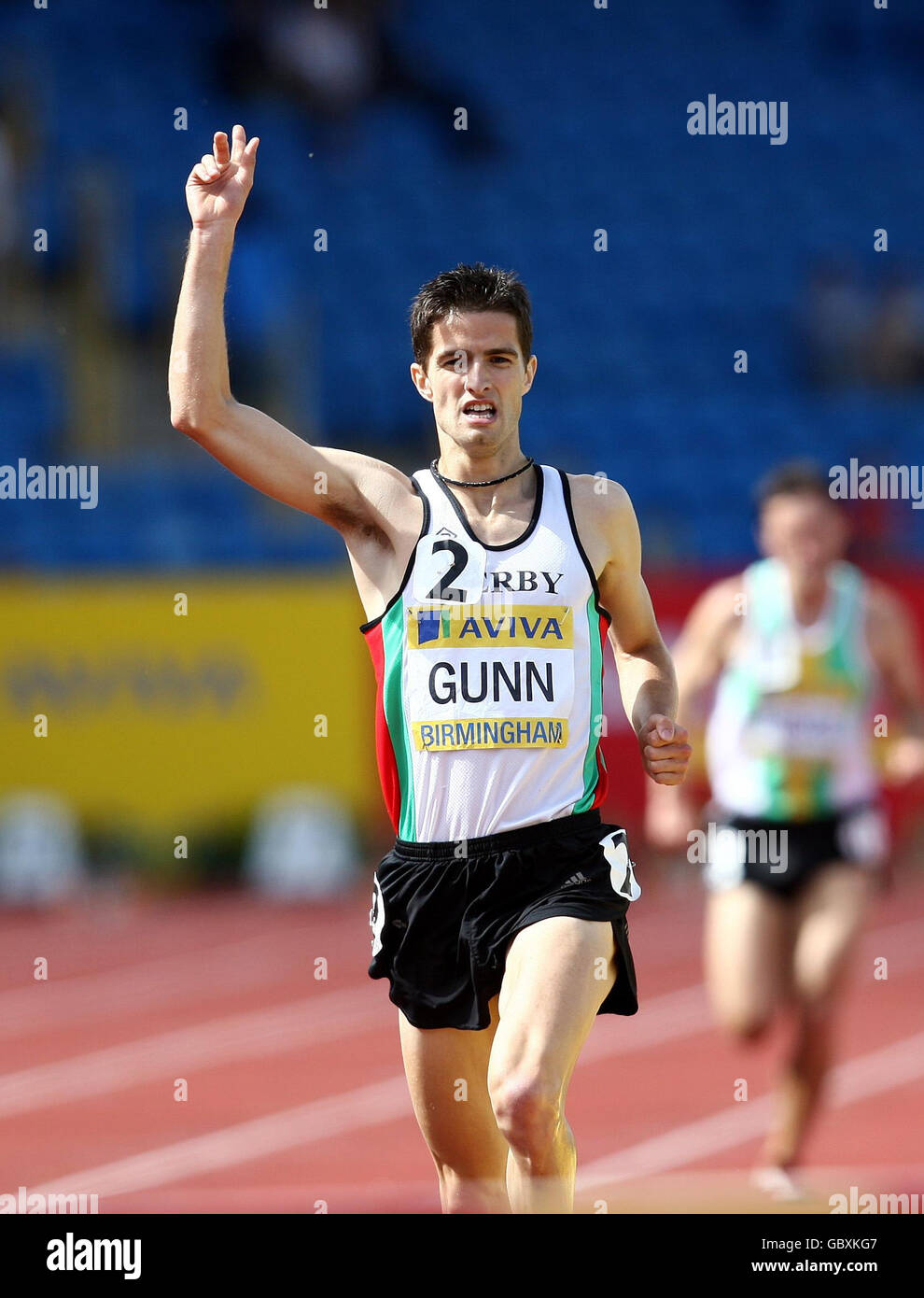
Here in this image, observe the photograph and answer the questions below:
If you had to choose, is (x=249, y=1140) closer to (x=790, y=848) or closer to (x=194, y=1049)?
(x=194, y=1049)

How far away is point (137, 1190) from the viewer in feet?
19.8

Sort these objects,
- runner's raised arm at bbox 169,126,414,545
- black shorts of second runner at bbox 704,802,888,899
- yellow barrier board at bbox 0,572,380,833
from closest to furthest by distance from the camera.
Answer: runner's raised arm at bbox 169,126,414,545 → black shorts of second runner at bbox 704,802,888,899 → yellow barrier board at bbox 0,572,380,833

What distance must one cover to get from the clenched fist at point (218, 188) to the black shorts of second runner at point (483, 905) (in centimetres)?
144

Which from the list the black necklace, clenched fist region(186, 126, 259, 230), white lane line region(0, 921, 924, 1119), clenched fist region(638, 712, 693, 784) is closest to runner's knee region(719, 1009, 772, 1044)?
clenched fist region(638, 712, 693, 784)

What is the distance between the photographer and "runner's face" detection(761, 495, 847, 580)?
615cm

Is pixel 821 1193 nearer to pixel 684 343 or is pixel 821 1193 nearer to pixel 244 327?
pixel 244 327

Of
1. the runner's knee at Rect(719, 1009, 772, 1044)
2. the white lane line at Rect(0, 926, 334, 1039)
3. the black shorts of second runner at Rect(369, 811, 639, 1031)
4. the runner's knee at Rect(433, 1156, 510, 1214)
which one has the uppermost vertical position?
the black shorts of second runner at Rect(369, 811, 639, 1031)

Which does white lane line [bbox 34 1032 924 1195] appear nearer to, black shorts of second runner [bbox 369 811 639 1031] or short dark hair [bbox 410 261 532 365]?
black shorts of second runner [bbox 369 811 639 1031]

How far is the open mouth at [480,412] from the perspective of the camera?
4008 mm

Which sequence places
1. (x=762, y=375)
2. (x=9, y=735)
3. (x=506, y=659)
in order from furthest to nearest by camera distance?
(x=762, y=375), (x=9, y=735), (x=506, y=659)

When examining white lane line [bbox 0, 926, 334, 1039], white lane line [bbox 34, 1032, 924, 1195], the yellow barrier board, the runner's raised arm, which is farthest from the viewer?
the yellow barrier board

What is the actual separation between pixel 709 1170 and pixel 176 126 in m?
11.8

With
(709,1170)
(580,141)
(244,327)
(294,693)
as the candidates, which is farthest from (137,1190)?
(580,141)

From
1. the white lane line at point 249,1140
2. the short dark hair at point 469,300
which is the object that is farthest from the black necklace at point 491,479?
the white lane line at point 249,1140
